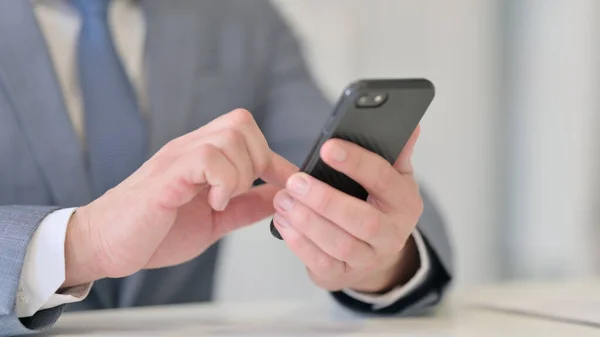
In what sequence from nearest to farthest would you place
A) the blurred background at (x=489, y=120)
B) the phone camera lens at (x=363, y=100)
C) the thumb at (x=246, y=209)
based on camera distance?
the phone camera lens at (x=363, y=100), the thumb at (x=246, y=209), the blurred background at (x=489, y=120)

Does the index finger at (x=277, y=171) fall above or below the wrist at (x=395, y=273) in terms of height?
above

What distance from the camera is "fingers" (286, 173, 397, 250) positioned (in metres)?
0.32

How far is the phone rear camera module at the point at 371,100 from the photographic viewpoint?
0.94 feet

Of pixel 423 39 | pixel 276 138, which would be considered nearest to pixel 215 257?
pixel 276 138

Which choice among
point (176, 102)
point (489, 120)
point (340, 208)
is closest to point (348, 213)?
point (340, 208)

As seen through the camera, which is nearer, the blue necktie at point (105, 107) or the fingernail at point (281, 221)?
the fingernail at point (281, 221)

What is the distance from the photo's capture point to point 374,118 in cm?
30

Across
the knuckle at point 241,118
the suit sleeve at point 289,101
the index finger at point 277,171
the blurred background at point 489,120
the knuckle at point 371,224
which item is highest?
the knuckle at point 241,118

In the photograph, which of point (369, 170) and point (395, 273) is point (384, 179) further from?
point (395, 273)

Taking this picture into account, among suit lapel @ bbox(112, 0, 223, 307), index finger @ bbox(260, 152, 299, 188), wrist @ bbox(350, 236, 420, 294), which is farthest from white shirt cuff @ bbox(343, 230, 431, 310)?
suit lapel @ bbox(112, 0, 223, 307)

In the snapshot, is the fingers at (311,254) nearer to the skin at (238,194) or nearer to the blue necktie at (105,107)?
the skin at (238,194)

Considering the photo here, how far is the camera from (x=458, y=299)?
19.6 inches

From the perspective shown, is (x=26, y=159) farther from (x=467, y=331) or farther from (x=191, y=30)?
(x=467, y=331)

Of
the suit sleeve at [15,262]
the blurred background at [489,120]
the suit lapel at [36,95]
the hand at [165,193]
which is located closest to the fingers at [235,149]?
the hand at [165,193]
